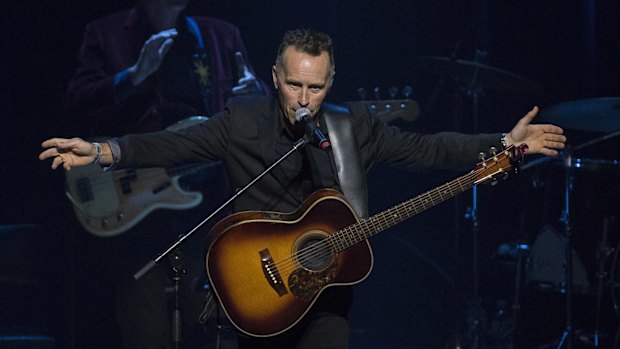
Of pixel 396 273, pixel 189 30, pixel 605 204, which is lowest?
pixel 396 273

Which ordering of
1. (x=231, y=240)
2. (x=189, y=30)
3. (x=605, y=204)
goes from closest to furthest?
(x=231, y=240), (x=605, y=204), (x=189, y=30)

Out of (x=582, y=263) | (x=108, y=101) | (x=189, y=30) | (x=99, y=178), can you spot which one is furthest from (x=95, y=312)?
(x=582, y=263)

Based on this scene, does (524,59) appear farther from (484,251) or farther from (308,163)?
(308,163)

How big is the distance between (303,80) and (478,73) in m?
3.05

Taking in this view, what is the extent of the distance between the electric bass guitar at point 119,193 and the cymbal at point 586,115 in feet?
8.33

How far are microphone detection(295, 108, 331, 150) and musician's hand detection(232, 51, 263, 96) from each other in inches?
118

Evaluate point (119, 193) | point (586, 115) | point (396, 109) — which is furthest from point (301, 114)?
point (119, 193)

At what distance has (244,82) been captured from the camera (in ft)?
20.9

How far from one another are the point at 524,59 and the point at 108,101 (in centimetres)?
351

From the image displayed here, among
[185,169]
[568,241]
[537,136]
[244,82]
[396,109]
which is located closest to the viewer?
[537,136]

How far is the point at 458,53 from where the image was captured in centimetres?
716

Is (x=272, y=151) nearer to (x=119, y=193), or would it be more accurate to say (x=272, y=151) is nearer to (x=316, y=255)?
(x=316, y=255)

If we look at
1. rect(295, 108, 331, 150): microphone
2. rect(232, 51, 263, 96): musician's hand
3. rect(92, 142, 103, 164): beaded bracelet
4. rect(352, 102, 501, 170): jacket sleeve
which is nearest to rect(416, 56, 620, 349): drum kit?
rect(232, 51, 263, 96): musician's hand

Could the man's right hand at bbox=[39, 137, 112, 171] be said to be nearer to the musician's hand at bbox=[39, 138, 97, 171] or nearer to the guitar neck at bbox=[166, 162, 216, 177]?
the musician's hand at bbox=[39, 138, 97, 171]
